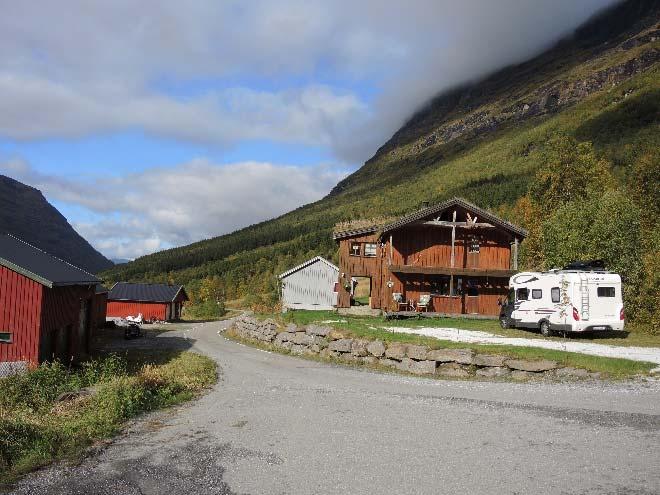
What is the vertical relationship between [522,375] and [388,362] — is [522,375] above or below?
above

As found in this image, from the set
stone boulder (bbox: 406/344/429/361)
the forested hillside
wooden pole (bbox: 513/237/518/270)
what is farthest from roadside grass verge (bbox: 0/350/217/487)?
the forested hillside

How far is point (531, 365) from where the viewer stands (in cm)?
1638

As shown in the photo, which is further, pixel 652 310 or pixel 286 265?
pixel 286 265

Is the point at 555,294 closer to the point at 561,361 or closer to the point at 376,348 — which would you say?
the point at 561,361

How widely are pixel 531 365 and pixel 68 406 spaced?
1300cm

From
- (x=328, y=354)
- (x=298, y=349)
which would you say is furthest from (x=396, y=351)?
(x=298, y=349)

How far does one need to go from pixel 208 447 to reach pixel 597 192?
36.4 m

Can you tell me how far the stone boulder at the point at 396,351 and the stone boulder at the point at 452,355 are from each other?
43.8 inches

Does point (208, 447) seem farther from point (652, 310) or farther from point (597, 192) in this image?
point (597, 192)

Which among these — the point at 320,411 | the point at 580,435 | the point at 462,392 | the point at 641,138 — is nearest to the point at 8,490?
the point at 320,411

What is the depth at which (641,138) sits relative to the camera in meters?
94.8

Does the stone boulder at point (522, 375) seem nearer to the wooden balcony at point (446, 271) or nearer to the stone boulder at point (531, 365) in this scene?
the stone boulder at point (531, 365)

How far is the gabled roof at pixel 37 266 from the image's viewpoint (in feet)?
68.6

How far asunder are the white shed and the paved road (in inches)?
1551
